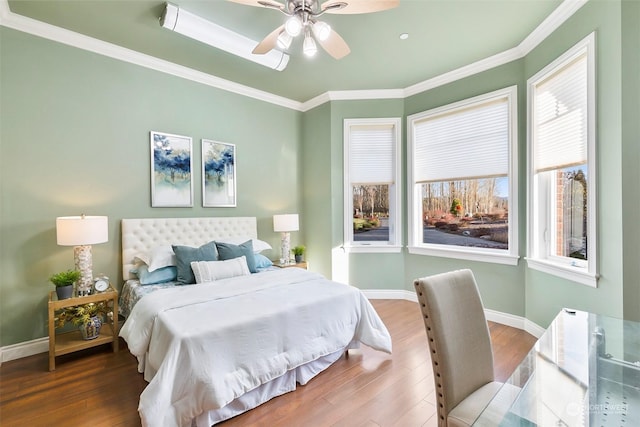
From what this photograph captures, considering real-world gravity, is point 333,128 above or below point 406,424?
above

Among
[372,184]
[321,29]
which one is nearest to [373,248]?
[372,184]

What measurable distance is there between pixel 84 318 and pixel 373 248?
3.37 metres

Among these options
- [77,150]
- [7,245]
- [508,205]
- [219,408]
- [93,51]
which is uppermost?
[93,51]

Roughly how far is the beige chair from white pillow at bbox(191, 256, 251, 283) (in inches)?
84.5

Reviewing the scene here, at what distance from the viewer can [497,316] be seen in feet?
10.8

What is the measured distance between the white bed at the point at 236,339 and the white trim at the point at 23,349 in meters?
1.18

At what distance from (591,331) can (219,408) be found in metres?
2.10

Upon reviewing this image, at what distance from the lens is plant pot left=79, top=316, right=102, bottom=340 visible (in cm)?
252

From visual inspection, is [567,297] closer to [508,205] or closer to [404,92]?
[508,205]

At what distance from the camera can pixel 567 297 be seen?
2475 millimetres

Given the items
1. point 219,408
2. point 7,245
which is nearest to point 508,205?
point 219,408

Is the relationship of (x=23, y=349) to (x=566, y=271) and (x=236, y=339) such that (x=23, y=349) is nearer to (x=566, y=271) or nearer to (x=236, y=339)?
(x=236, y=339)

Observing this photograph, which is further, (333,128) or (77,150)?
(333,128)

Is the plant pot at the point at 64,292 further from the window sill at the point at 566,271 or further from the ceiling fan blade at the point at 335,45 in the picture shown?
the window sill at the point at 566,271
